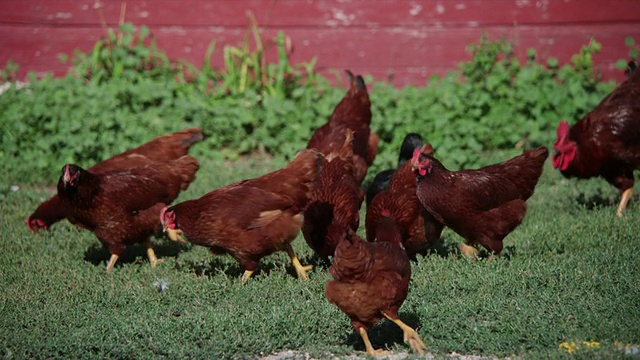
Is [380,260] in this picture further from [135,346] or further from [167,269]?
[167,269]

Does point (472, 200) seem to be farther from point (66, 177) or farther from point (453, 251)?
point (66, 177)

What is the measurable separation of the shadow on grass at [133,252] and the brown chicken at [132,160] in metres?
0.45

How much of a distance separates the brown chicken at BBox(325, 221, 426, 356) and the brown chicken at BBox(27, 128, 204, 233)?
10.8 ft

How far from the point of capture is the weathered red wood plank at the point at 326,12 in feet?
34.7

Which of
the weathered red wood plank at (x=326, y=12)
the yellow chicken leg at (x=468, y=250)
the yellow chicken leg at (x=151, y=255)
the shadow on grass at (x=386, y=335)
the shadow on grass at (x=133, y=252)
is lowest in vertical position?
the shadow on grass at (x=133, y=252)

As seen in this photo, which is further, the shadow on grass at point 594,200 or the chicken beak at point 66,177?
the shadow on grass at point 594,200

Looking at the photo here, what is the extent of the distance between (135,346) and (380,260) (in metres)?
1.72

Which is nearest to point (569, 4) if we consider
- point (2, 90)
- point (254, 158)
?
point (254, 158)

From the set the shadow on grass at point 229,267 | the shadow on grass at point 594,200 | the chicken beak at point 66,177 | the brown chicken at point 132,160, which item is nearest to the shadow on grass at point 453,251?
the shadow on grass at point 229,267

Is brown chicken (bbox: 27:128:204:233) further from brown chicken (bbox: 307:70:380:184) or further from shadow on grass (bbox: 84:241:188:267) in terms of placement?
brown chicken (bbox: 307:70:380:184)

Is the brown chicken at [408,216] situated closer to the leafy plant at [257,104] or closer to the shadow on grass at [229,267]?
the shadow on grass at [229,267]

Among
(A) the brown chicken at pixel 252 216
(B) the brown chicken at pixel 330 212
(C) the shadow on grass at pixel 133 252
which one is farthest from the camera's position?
(C) the shadow on grass at pixel 133 252

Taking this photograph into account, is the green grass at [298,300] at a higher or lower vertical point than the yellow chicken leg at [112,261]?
higher

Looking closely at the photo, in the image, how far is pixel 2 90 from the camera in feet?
34.9
